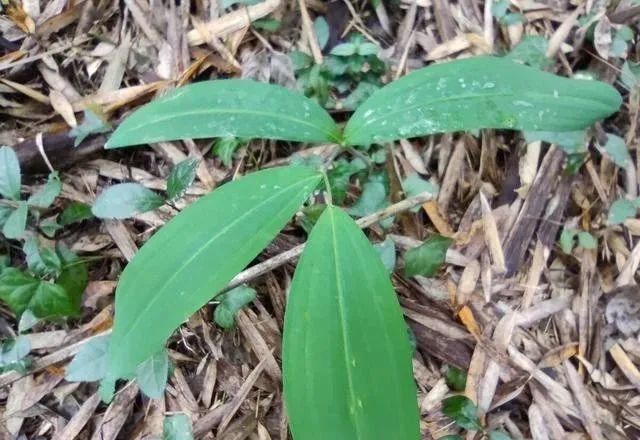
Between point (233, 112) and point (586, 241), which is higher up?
point (233, 112)

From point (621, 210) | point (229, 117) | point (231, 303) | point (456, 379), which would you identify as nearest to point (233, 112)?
point (229, 117)

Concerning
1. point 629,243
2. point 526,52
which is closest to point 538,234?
point 629,243

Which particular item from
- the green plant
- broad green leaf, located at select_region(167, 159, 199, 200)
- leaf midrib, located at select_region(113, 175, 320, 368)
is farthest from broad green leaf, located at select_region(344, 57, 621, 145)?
broad green leaf, located at select_region(167, 159, 199, 200)

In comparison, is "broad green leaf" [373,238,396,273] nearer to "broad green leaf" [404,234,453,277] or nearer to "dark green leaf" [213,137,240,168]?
"broad green leaf" [404,234,453,277]

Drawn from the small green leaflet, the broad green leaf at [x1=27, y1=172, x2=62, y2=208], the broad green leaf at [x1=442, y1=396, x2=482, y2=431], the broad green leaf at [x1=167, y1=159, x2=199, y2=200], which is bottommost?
the broad green leaf at [x1=442, y1=396, x2=482, y2=431]

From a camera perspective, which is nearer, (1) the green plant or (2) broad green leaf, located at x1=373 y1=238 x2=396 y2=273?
(1) the green plant

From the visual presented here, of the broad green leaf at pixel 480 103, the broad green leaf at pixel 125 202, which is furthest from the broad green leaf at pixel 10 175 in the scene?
the broad green leaf at pixel 480 103

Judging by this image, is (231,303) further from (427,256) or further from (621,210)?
(621,210)
